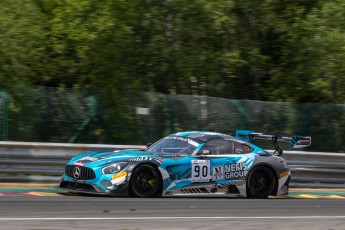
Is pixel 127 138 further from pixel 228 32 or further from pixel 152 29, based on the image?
pixel 228 32

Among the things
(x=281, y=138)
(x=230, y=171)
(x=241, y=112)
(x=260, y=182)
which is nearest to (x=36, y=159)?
(x=230, y=171)

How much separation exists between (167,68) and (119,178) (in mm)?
8754

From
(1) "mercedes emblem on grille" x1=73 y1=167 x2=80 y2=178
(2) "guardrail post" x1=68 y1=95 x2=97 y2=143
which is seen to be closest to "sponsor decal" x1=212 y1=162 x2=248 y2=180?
(1) "mercedes emblem on grille" x1=73 y1=167 x2=80 y2=178

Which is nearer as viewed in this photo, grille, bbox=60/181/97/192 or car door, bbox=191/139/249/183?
grille, bbox=60/181/97/192

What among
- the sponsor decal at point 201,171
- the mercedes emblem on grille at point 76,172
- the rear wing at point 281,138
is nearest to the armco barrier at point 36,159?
the mercedes emblem on grille at point 76,172

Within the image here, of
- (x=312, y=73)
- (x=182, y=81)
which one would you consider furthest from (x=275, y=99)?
(x=182, y=81)

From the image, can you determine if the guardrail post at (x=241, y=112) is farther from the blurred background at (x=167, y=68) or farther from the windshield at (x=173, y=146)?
the windshield at (x=173, y=146)

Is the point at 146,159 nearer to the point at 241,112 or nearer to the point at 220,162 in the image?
the point at 220,162

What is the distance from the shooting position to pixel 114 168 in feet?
43.0

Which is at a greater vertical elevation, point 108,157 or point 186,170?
point 108,157

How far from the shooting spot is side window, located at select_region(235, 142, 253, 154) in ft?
48.9

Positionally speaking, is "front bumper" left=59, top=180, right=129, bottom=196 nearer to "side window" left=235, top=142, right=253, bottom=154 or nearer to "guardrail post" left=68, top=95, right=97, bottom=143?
"side window" left=235, top=142, right=253, bottom=154

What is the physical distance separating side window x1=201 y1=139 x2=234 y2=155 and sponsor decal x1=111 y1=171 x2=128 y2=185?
79.2 inches

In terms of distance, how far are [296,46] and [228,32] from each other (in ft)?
7.16
